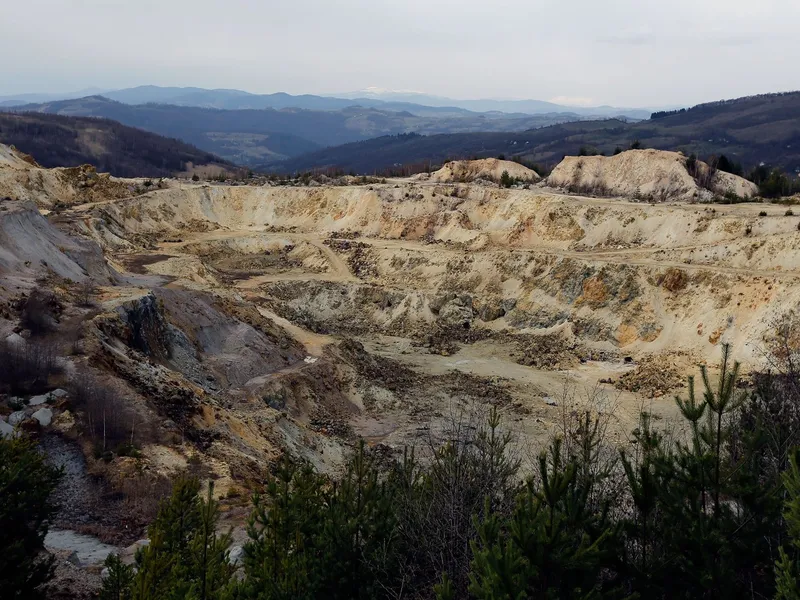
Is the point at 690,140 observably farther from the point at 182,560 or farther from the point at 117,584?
the point at 117,584

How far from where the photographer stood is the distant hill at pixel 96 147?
13600 centimetres

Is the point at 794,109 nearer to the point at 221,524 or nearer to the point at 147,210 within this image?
the point at 147,210

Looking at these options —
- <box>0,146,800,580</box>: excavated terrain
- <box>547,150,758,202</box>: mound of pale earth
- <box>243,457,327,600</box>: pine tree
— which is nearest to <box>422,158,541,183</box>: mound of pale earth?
<box>547,150,758,202</box>: mound of pale earth

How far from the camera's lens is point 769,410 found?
1576 cm

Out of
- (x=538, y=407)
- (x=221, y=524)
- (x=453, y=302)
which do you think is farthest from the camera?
(x=453, y=302)

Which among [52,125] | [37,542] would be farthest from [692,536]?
[52,125]

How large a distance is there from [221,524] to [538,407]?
57.7 ft

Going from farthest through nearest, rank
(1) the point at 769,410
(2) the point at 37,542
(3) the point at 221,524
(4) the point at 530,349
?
1. (4) the point at 530,349
2. (1) the point at 769,410
3. (3) the point at 221,524
4. (2) the point at 37,542

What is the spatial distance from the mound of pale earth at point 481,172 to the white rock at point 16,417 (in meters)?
55.8

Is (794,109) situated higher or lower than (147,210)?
higher

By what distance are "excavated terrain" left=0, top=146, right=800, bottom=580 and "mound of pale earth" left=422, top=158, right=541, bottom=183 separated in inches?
285

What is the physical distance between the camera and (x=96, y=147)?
492 ft

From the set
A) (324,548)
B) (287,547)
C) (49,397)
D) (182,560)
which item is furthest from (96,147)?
(324,548)

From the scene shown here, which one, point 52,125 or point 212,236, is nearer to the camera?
point 212,236
